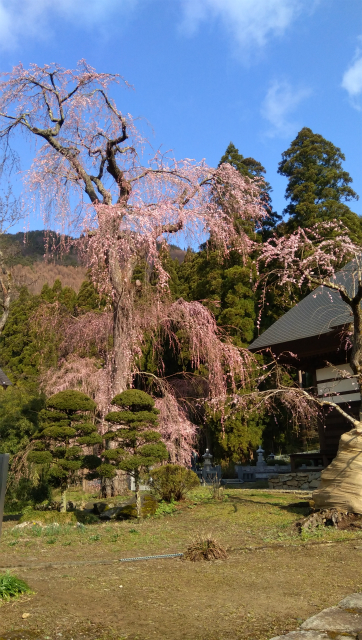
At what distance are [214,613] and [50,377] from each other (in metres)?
11.9

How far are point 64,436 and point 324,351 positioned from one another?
6.69 metres

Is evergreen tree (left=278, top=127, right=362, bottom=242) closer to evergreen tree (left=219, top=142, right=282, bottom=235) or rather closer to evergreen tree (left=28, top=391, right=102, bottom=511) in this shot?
evergreen tree (left=219, top=142, right=282, bottom=235)

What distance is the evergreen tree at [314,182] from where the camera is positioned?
2333cm

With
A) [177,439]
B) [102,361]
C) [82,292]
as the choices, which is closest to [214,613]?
[177,439]

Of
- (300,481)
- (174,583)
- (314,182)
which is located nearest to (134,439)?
(174,583)

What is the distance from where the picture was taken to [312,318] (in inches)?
516

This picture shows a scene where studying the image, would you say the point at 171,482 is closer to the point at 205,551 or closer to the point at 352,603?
the point at 205,551

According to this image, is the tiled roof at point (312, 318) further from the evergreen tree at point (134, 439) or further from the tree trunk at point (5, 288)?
the tree trunk at point (5, 288)

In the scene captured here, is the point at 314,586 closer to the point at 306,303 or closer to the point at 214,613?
the point at 214,613

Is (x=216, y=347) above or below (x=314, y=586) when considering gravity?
above

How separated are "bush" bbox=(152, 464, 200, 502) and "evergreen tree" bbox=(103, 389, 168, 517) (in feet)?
3.45

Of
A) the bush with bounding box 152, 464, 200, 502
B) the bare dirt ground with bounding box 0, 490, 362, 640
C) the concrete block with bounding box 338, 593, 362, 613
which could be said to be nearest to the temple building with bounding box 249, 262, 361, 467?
the bush with bounding box 152, 464, 200, 502

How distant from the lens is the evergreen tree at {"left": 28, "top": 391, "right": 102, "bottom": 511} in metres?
8.86

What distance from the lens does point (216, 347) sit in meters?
12.9
